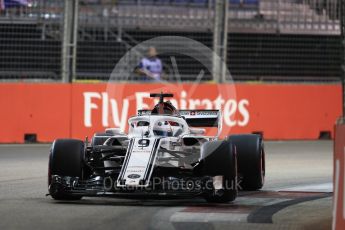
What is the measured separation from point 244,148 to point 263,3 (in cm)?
1081

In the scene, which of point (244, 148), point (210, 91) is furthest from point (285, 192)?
point (210, 91)

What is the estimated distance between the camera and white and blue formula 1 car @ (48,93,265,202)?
29.8ft

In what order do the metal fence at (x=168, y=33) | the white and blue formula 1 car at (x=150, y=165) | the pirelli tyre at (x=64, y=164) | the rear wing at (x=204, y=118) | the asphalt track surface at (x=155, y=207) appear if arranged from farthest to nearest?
the metal fence at (x=168, y=33) → the rear wing at (x=204, y=118) → the pirelli tyre at (x=64, y=164) → the white and blue formula 1 car at (x=150, y=165) → the asphalt track surface at (x=155, y=207)

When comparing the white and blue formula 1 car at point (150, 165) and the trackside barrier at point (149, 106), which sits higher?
the trackside barrier at point (149, 106)

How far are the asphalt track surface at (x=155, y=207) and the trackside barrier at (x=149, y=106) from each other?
488 cm

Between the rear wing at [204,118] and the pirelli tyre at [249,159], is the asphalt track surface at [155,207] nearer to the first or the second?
the pirelli tyre at [249,159]

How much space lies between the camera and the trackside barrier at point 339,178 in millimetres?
6695

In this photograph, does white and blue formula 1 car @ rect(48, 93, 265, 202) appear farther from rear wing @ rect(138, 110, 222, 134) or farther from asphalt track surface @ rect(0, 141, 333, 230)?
rear wing @ rect(138, 110, 222, 134)

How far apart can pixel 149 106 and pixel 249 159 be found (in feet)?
27.1

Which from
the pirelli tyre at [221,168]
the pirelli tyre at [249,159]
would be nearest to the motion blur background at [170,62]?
the pirelli tyre at [249,159]

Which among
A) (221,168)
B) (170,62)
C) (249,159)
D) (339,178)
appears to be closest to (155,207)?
(221,168)

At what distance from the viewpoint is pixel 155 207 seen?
9016mm

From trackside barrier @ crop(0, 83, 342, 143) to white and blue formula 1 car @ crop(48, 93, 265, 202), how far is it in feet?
26.0

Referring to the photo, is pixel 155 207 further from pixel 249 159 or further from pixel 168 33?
pixel 168 33
